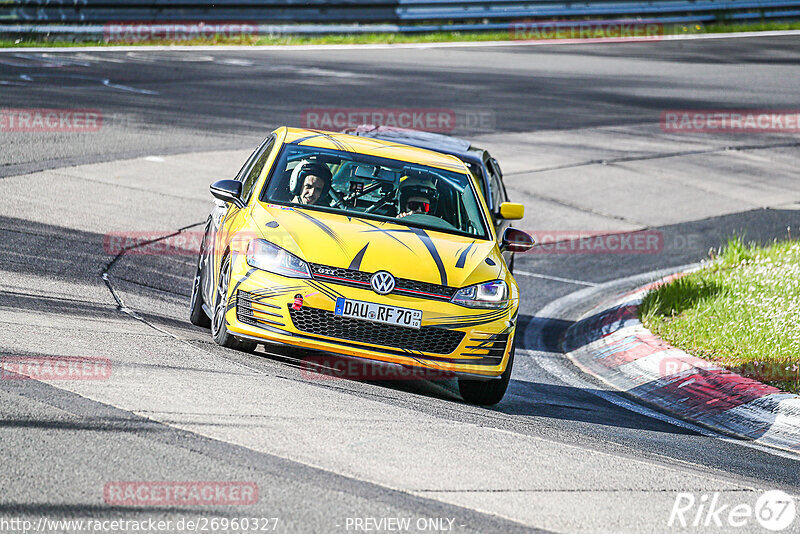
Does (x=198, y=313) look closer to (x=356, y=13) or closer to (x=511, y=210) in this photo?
(x=511, y=210)

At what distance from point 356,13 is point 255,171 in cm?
2289

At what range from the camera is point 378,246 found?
24.4ft

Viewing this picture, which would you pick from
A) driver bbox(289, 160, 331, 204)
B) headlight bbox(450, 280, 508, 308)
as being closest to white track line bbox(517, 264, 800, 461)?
headlight bbox(450, 280, 508, 308)

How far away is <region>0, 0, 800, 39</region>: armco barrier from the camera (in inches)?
1029

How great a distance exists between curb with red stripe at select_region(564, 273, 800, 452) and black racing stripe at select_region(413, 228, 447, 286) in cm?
231

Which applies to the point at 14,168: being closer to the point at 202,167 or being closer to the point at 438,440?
the point at 202,167

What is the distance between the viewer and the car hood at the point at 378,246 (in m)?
7.28

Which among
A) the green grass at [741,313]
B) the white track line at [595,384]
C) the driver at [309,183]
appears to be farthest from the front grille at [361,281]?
the green grass at [741,313]

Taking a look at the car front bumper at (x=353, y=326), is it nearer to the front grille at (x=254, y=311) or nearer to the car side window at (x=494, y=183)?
the front grille at (x=254, y=311)

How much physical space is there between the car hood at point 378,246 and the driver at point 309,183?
0.25 m

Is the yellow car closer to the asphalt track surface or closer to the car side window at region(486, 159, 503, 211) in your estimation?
the asphalt track surface

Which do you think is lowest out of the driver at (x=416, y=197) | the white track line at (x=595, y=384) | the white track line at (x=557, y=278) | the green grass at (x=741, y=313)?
the white track line at (x=595, y=384)

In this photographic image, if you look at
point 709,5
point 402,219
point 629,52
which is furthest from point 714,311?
point 709,5

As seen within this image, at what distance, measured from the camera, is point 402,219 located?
814 centimetres
